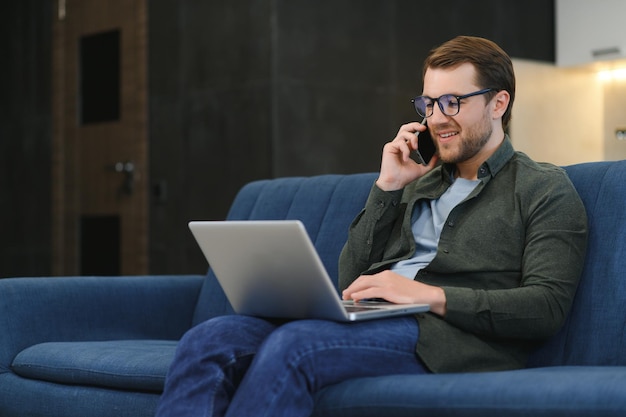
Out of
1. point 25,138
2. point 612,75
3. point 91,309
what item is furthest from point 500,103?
point 25,138

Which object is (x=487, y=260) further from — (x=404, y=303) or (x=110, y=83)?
(x=110, y=83)

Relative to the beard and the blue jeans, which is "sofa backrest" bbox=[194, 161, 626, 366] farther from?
the blue jeans

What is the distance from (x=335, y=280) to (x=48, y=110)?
4633 millimetres

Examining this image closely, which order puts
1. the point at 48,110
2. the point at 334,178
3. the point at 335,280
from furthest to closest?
1. the point at 48,110
2. the point at 334,178
3. the point at 335,280

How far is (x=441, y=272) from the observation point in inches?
100

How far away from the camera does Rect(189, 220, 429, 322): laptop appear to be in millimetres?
2182

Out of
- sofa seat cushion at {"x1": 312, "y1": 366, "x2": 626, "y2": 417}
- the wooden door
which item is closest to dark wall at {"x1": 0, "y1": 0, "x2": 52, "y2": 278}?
the wooden door

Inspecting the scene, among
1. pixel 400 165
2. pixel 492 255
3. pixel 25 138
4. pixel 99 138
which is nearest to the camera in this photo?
pixel 492 255

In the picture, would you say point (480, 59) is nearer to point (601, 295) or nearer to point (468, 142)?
point (468, 142)

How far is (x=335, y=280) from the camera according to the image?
3.18m

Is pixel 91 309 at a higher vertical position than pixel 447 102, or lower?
lower

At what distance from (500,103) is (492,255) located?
16.2 inches

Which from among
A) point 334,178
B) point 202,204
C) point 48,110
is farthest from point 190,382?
point 48,110

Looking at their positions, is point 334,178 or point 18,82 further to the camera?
point 18,82
